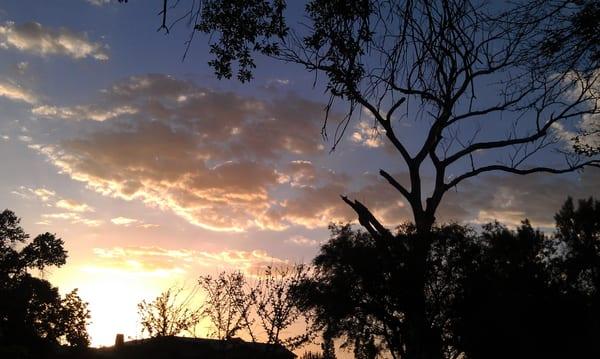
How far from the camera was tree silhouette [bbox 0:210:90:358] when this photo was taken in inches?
1213

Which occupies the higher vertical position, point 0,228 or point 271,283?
point 0,228

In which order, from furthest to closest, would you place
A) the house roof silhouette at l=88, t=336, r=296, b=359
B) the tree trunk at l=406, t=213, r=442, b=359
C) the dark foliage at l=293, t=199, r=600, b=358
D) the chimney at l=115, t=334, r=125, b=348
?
1. the chimney at l=115, t=334, r=125, b=348
2. the house roof silhouette at l=88, t=336, r=296, b=359
3. the dark foliage at l=293, t=199, r=600, b=358
4. the tree trunk at l=406, t=213, r=442, b=359

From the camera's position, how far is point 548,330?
78.0ft

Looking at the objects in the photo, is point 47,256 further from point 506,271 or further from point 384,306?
point 506,271

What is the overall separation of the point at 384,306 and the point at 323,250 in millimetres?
5036

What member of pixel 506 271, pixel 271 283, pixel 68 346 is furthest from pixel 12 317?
pixel 506 271

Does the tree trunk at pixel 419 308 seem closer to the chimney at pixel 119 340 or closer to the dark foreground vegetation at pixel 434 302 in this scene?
the dark foreground vegetation at pixel 434 302

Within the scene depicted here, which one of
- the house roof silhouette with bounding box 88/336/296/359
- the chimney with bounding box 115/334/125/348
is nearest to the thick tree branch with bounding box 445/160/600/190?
the house roof silhouette with bounding box 88/336/296/359

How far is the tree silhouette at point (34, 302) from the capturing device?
3081 cm

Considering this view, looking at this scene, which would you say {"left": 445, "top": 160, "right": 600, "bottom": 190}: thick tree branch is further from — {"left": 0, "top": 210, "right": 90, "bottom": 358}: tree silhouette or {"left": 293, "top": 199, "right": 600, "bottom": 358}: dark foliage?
{"left": 0, "top": 210, "right": 90, "bottom": 358}: tree silhouette

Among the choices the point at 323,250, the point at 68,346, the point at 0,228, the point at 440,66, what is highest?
the point at 0,228

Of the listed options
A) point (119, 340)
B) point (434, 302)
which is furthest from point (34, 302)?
point (434, 302)

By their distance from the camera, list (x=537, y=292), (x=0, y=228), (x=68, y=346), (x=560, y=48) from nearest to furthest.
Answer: (x=560, y=48), (x=537, y=292), (x=68, y=346), (x=0, y=228)

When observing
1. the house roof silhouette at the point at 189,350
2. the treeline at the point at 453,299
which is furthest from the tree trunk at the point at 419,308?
the house roof silhouette at the point at 189,350
